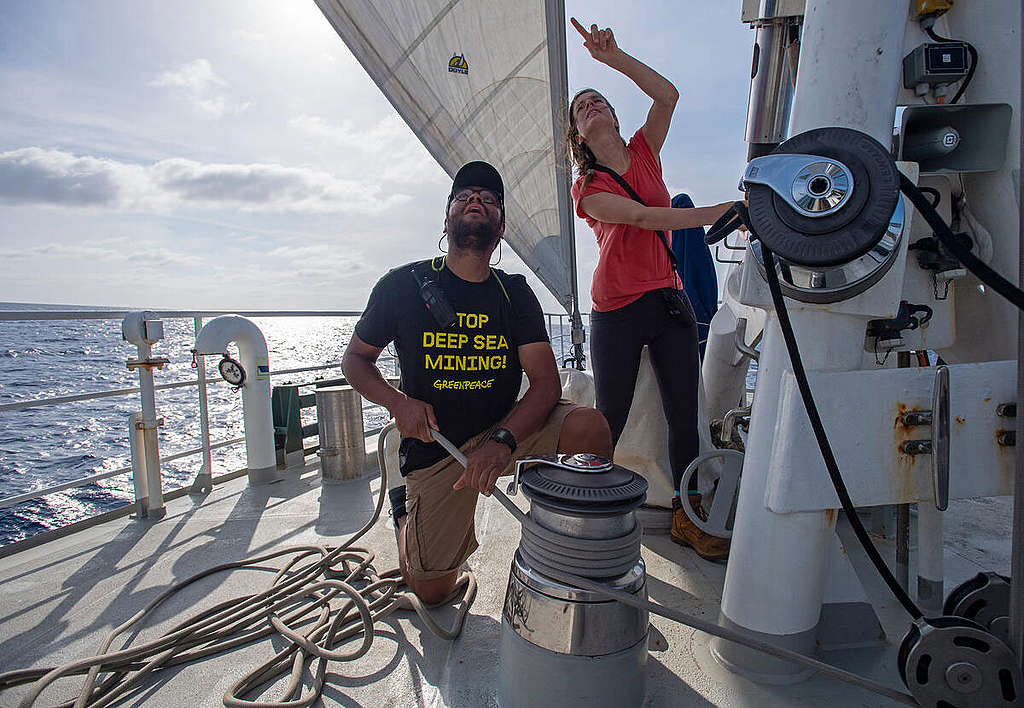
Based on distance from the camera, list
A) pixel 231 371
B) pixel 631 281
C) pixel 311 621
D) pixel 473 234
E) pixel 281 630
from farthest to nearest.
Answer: pixel 231 371 → pixel 631 281 → pixel 473 234 → pixel 311 621 → pixel 281 630

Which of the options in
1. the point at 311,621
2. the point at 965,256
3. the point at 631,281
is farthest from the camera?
the point at 631,281

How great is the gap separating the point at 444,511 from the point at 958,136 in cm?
139

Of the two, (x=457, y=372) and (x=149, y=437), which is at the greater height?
(x=457, y=372)

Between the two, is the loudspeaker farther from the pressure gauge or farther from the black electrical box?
the pressure gauge

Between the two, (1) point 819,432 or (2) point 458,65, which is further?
(2) point 458,65

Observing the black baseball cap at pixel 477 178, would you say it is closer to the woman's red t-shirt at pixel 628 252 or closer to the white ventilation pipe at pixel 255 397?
the woman's red t-shirt at pixel 628 252

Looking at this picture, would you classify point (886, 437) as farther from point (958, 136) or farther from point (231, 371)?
point (231, 371)

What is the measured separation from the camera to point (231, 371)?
270cm

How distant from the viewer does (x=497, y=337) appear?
1.62 metres

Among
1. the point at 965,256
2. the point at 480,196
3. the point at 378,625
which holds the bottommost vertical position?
the point at 378,625

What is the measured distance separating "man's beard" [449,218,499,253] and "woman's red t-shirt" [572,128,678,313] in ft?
1.18

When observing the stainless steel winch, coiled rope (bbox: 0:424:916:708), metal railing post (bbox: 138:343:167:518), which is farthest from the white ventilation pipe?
the stainless steel winch

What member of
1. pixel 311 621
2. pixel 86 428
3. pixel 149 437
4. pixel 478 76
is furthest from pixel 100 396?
pixel 86 428

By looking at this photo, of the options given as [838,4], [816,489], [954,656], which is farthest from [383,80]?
[954,656]
